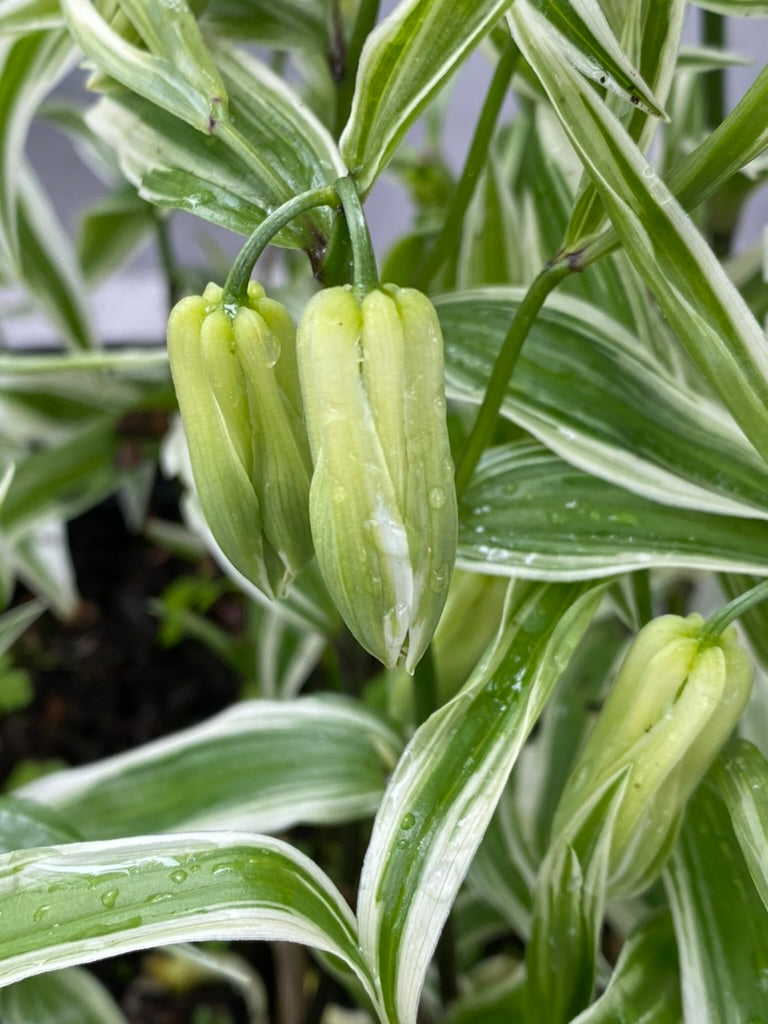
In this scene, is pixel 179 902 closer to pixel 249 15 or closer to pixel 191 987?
pixel 249 15

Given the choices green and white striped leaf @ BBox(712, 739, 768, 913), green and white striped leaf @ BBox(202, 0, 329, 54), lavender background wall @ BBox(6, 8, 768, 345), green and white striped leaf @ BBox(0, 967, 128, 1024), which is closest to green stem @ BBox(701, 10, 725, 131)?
green and white striped leaf @ BBox(202, 0, 329, 54)

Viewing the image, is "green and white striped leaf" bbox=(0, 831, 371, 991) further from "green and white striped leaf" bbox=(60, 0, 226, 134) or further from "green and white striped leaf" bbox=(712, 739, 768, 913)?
"green and white striped leaf" bbox=(60, 0, 226, 134)

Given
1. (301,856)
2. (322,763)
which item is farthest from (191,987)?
(301,856)

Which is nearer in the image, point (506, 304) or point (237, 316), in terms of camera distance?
point (237, 316)

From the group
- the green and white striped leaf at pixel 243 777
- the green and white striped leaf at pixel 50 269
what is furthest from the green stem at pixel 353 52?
the green and white striped leaf at pixel 50 269

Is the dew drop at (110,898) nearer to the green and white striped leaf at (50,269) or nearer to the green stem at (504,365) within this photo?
the green stem at (504,365)
